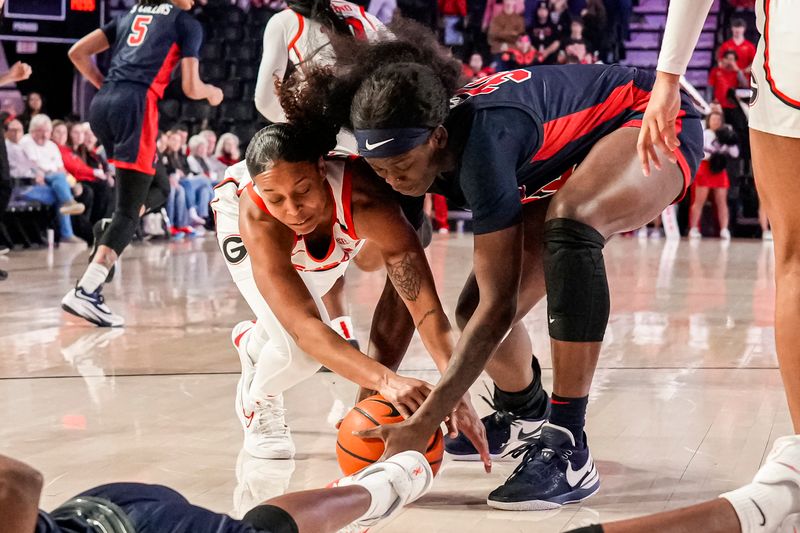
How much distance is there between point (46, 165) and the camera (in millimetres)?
10406

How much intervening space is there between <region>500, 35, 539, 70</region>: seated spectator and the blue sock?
11.6 m

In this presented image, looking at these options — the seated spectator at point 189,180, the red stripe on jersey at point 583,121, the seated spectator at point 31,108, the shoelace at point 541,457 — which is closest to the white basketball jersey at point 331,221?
the red stripe on jersey at point 583,121

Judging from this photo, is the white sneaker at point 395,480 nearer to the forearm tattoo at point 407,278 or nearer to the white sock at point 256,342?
the forearm tattoo at point 407,278

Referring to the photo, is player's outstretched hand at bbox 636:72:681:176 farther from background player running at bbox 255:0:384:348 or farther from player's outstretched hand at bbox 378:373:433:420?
background player running at bbox 255:0:384:348

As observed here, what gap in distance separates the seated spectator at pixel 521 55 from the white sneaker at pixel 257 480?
1142 centimetres

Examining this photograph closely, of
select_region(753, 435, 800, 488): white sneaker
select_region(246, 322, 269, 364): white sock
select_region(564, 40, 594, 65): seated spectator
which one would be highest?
select_region(753, 435, 800, 488): white sneaker

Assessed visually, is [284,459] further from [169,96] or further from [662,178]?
[169,96]

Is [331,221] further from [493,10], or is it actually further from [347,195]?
[493,10]

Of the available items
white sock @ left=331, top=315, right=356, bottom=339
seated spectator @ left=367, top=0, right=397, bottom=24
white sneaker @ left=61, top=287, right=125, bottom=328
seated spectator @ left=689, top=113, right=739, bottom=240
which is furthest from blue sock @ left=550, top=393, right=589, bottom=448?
seated spectator @ left=367, top=0, right=397, bottom=24

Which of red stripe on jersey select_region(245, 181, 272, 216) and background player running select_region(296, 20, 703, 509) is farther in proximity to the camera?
red stripe on jersey select_region(245, 181, 272, 216)

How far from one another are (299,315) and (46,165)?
8.31 metres

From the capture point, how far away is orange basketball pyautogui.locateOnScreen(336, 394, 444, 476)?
2631mm

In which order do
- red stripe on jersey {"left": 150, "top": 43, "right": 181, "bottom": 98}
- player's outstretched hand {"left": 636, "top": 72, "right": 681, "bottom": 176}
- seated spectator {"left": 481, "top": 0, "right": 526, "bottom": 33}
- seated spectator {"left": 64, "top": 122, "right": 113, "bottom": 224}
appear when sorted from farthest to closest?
seated spectator {"left": 481, "top": 0, "right": 526, "bottom": 33}, seated spectator {"left": 64, "top": 122, "right": 113, "bottom": 224}, red stripe on jersey {"left": 150, "top": 43, "right": 181, "bottom": 98}, player's outstretched hand {"left": 636, "top": 72, "right": 681, "bottom": 176}

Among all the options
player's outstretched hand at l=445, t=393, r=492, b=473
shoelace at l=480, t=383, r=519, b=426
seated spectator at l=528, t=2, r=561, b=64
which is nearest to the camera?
player's outstretched hand at l=445, t=393, r=492, b=473
